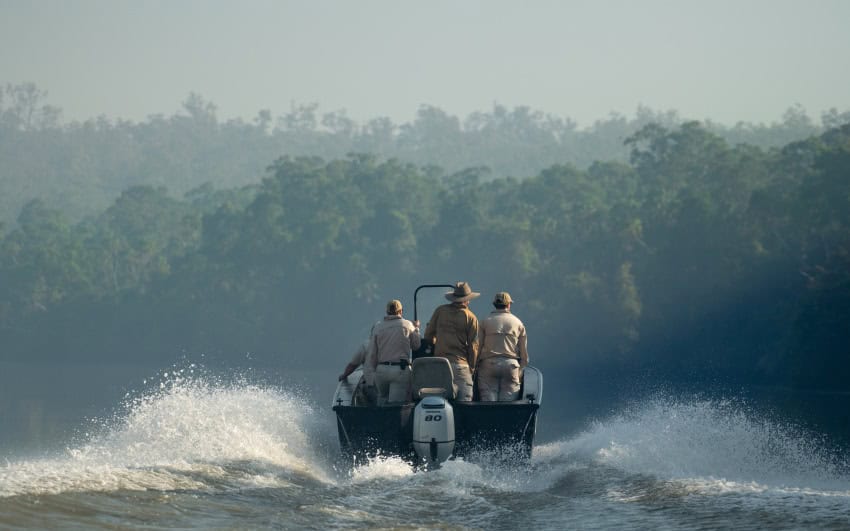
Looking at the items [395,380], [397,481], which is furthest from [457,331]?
[397,481]

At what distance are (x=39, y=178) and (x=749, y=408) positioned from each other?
131 metres

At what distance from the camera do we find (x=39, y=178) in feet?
484

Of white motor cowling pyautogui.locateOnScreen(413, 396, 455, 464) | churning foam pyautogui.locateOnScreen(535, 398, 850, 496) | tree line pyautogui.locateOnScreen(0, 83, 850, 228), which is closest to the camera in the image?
churning foam pyautogui.locateOnScreen(535, 398, 850, 496)

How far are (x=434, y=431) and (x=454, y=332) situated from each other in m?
1.55

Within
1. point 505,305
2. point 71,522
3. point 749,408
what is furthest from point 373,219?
point 71,522

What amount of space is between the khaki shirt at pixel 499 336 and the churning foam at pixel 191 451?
2.35 metres

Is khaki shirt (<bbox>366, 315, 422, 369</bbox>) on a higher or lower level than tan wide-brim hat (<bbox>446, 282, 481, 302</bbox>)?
lower

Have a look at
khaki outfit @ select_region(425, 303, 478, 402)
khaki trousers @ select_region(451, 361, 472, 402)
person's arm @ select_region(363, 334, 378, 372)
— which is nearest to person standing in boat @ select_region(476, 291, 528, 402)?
khaki outfit @ select_region(425, 303, 478, 402)

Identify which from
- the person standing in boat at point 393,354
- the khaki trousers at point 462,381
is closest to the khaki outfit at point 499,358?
the khaki trousers at point 462,381

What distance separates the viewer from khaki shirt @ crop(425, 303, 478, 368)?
14.5 meters

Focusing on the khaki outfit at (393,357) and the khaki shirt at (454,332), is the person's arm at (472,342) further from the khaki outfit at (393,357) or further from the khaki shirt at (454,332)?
the khaki outfit at (393,357)

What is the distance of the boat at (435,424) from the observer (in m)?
13.5

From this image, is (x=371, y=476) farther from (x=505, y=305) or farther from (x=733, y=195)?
(x=733, y=195)

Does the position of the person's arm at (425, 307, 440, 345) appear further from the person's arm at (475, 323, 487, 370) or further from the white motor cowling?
the white motor cowling
